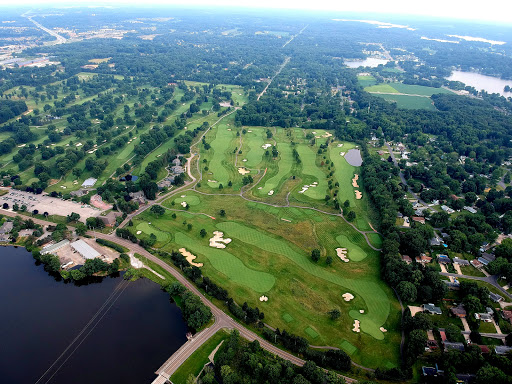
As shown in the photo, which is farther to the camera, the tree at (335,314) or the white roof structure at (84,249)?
the white roof structure at (84,249)

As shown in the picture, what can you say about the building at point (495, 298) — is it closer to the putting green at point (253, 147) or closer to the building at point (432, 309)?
the building at point (432, 309)

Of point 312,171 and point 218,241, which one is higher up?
point 218,241

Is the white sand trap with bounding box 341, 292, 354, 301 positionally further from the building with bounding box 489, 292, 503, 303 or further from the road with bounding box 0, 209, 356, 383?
the building with bounding box 489, 292, 503, 303

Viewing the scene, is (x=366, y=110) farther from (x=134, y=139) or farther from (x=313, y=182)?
(x=134, y=139)

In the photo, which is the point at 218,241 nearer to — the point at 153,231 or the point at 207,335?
the point at 153,231

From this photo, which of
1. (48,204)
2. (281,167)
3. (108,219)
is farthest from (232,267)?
(48,204)

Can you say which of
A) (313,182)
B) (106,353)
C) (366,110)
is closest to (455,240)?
(313,182)

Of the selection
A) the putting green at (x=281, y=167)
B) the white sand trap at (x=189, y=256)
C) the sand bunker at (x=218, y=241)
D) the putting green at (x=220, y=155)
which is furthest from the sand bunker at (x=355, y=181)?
the white sand trap at (x=189, y=256)
